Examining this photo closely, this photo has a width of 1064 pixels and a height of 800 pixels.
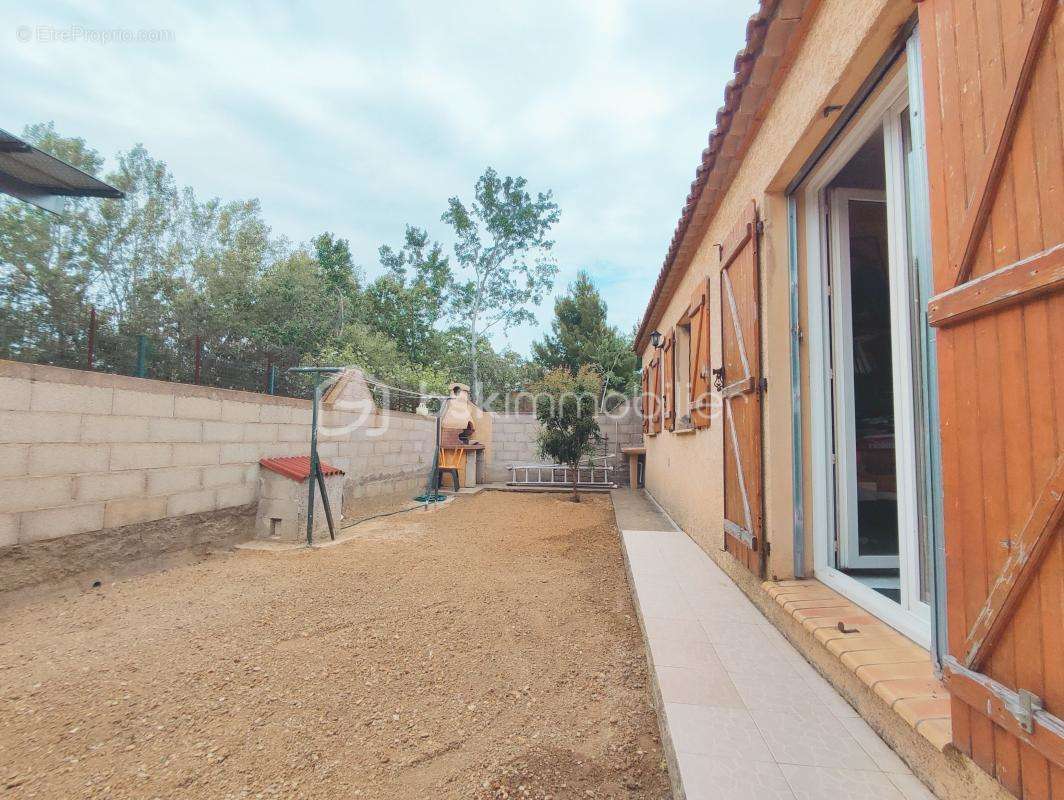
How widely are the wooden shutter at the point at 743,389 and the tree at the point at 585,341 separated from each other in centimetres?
1609

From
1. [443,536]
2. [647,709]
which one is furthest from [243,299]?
[647,709]

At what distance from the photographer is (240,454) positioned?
4.27 metres

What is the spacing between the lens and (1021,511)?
0.87 metres

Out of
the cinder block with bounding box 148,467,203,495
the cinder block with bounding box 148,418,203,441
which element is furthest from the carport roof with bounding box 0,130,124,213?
the cinder block with bounding box 148,467,203,495

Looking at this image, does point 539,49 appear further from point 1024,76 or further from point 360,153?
point 360,153

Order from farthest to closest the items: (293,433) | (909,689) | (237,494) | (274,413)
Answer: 1. (293,433)
2. (274,413)
3. (237,494)
4. (909,689)

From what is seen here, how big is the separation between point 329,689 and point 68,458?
250 cm

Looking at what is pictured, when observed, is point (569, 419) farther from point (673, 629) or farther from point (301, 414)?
point (673, 629)

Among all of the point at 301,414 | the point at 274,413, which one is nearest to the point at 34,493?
the point at 274,413

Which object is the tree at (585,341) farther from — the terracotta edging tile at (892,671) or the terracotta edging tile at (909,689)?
A: the terracotta edging tile at (909,689)

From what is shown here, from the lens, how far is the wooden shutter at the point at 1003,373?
819 mm

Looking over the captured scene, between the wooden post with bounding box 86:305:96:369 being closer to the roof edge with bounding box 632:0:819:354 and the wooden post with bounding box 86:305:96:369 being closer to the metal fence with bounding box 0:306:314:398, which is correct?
the metal fence with bounding box 0:306:314:398

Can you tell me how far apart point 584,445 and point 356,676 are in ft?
20.2

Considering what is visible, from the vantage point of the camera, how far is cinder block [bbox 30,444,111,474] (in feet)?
9.04
